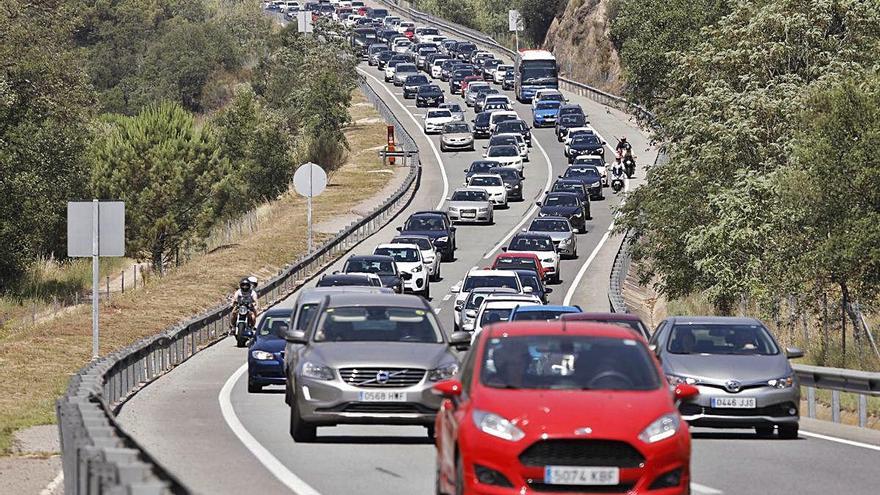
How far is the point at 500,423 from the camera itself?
1216 cm

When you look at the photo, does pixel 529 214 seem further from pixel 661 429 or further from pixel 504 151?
pixel 661 429

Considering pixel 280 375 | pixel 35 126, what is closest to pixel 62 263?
pixel 35 126

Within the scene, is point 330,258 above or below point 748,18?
below

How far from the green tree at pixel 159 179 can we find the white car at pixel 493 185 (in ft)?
54.3

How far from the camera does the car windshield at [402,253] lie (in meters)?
49.8

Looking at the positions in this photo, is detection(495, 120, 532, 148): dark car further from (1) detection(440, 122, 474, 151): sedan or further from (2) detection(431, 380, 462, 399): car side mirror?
(2) detection(431, 380, 462, 399): car side mirror

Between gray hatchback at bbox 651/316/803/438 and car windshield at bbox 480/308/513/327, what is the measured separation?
12.3m

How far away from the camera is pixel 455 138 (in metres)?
92.9

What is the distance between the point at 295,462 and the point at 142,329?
81.5 feet

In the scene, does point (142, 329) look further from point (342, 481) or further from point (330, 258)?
point (342, 481)

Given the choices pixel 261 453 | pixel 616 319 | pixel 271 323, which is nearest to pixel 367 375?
pixel 261 453

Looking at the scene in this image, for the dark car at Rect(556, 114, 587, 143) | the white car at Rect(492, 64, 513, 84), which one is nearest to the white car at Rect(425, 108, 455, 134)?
the dark car at Rect(556, 114, 587, 143)

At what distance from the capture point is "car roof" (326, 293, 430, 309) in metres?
20.1

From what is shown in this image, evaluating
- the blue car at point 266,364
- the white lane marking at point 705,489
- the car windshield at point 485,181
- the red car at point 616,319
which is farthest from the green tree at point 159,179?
the white lane marking at point 705,489
